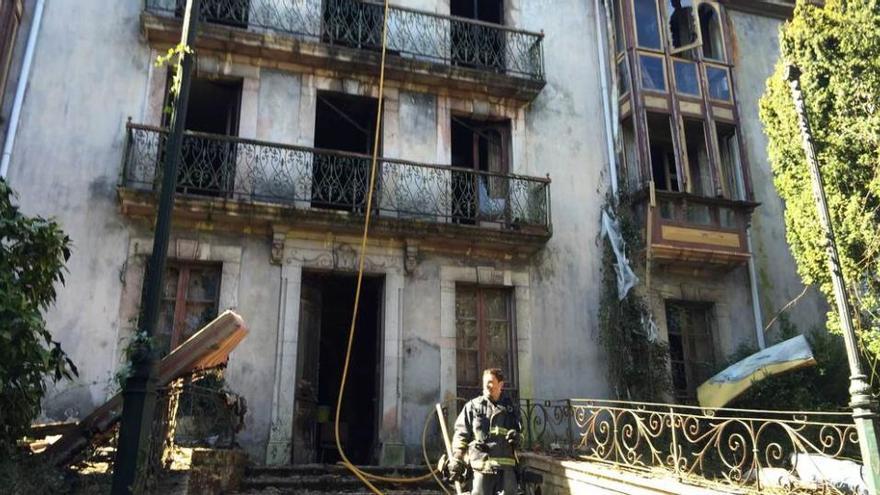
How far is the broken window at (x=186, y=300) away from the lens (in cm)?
961

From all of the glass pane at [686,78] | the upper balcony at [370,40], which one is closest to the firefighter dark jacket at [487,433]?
the upper balcony at [370,40]

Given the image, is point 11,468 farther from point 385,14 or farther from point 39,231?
point 385,14

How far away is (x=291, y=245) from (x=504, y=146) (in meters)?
4.56

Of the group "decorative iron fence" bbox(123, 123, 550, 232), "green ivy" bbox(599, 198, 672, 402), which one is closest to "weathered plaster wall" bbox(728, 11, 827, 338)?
"green ivy" bbox(599, 198, 672, 402)

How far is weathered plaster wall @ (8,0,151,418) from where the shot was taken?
9.14 meters

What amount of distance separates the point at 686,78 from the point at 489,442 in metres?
9.42

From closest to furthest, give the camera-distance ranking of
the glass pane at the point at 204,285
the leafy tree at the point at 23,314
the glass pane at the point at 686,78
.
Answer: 1. the leafy tree at the point at 23,314
2. the glass pane at the point at 204,285
3. the glass pane at the point at 686,78

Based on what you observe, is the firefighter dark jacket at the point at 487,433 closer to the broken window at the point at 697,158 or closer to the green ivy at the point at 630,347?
the green ivy at the point at 630,347

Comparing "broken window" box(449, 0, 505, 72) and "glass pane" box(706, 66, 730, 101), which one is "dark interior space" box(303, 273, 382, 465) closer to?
"broken window" box(449, 0, 505, 72)

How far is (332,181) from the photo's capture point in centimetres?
1069

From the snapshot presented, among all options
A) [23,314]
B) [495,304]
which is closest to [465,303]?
[495,304]

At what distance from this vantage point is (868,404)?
5348mm

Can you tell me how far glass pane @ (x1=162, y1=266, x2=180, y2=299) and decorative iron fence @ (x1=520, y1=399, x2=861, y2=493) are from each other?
5.69 metres

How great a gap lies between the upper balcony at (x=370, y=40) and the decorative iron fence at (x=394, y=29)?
2 cm
